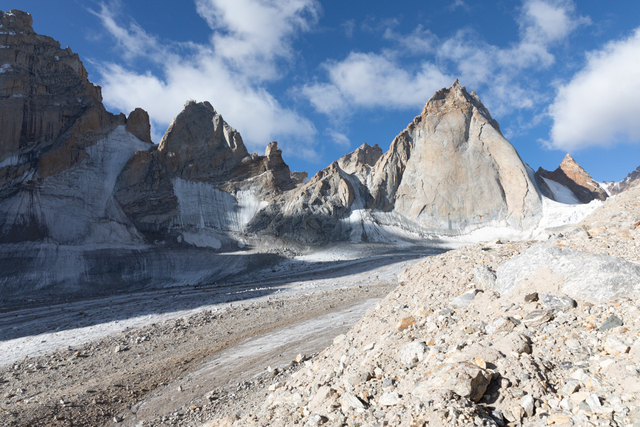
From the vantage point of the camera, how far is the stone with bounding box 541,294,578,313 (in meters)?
4.30

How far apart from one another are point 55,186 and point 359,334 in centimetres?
6037

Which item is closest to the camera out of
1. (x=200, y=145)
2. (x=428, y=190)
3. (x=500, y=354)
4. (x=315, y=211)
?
(x=500, y=354)

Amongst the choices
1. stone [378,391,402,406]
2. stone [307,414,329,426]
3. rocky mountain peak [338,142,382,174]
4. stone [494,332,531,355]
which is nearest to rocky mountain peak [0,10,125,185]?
stone [307,414,329,426]

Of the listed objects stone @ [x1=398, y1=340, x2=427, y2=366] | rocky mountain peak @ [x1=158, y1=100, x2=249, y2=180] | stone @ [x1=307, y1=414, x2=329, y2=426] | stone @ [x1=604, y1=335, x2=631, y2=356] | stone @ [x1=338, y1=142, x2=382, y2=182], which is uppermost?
stone @ [x1=338, y1=142, x2=382, y2=182]

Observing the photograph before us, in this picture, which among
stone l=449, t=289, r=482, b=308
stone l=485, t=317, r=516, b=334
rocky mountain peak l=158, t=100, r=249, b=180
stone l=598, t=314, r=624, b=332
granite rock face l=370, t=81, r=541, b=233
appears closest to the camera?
stone l=598, t=314, r=624, b=332

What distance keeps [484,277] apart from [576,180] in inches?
3677

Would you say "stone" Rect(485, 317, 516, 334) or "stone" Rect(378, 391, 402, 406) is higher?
"stone" Rect(485, 317, 516, 334)

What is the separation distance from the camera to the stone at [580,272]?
4238 millimetres

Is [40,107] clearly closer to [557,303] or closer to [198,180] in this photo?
[198,180]

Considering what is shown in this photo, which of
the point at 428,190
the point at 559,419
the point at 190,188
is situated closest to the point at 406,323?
the point at 559,419

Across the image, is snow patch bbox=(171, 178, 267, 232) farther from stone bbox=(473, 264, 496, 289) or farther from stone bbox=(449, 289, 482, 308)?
stone bbox=(449, 289, 482, 308)

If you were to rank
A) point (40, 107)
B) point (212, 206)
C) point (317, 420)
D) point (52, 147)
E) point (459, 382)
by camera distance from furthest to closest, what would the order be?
point (212, 206), point (40, 107), point (52, 147), point (317, 420), point (459, 382)

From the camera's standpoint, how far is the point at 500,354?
3896 mm

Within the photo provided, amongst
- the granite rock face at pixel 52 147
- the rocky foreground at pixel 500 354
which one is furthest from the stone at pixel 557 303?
the granite rock face at pixel 52 147
